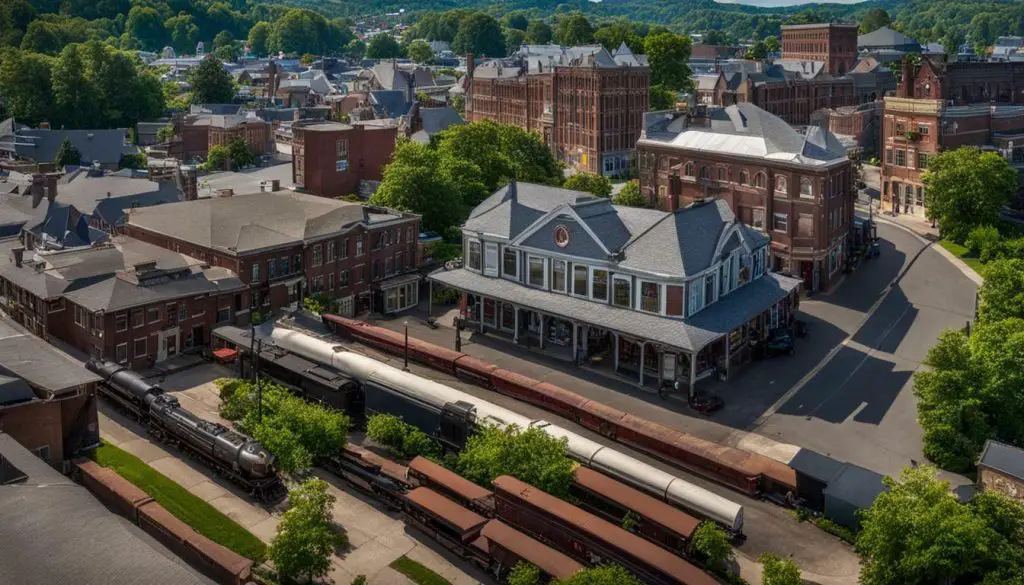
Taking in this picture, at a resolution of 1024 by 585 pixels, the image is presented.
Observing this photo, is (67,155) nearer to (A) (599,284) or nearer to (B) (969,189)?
(A) (599,284)

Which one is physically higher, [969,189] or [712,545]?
[969,189]

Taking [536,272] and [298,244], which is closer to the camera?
[536,272]

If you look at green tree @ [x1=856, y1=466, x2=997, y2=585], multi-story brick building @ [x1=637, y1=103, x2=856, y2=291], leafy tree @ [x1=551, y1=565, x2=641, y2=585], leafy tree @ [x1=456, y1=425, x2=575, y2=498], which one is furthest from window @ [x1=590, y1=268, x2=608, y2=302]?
leafy tree @ [x1=551, y1=565, x2=641, y2=585]

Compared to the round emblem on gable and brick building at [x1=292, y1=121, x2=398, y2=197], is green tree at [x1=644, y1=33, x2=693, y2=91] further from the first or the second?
the round emblem on gable

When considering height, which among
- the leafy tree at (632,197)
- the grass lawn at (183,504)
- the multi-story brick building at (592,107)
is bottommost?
the grass lawn at (183,504)

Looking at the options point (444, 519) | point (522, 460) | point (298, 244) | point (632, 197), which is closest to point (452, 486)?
point (444, 519)

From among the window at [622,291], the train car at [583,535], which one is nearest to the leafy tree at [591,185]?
the window at [622,291]

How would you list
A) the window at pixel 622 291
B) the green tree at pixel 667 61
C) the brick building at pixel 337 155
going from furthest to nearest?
the green tree at pixel 667 61 → the brick building at pixel 337 155 → the window at pixel 622 291

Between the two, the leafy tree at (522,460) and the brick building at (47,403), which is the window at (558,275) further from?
the brick building at (47,403)
